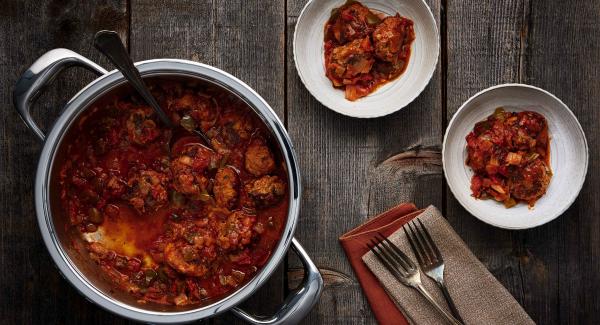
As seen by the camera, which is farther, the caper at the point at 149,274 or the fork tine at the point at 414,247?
the fork tine at the point at 414,247

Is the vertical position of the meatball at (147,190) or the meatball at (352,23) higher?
the meatball at (352,23)

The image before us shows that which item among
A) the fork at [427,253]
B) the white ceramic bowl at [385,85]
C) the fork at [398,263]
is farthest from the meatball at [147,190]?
the fork at [427,253]

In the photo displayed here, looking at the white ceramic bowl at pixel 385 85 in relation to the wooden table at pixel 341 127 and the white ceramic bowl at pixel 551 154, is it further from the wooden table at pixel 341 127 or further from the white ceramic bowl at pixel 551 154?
the white ceramic bowl at pixel 551 154

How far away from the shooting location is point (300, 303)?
6.46ft

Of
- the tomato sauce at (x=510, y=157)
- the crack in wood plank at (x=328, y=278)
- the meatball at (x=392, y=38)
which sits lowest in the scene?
the crack in wood plank at (x=328, y=278)

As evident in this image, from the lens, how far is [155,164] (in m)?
2.15

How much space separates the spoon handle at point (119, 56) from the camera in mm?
1687

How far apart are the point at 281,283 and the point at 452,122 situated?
2.77 feet

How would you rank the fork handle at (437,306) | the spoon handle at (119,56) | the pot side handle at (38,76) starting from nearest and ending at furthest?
the spoon handle at (119,56) → the pot side handle at (38,76) → the fork handle at (437,306)

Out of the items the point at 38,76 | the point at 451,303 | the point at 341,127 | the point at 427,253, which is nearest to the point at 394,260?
the point at 427,253

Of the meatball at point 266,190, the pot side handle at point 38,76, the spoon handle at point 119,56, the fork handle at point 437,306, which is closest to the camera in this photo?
the spoon handle at point 119,56

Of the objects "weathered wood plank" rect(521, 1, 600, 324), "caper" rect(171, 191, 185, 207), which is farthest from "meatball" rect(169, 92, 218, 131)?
"weathered wood plank" rect(521, 1, 600, 324)

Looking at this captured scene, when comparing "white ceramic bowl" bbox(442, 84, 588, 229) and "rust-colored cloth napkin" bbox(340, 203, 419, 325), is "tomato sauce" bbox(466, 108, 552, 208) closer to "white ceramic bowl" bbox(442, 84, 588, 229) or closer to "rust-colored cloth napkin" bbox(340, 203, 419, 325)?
"white ceramic bowl" bbox(442, 84, 588, 229)

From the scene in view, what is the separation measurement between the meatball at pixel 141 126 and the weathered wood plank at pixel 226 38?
28 centimetres
